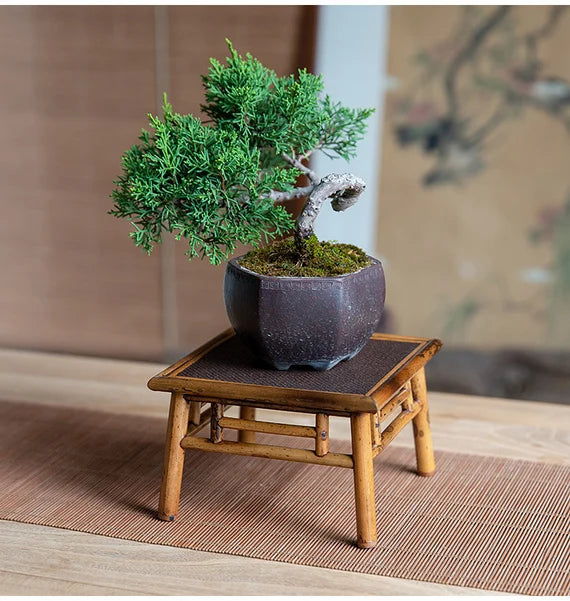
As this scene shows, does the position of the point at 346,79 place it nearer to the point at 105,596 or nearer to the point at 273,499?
the point at 273,499

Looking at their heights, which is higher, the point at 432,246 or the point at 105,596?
the point at 432,246

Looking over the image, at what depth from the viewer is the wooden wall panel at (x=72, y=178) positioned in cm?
304

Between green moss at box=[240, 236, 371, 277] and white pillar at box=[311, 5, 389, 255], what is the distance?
3.77 ft

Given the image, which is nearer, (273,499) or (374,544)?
(374,544)

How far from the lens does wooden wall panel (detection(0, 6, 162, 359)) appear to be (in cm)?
304

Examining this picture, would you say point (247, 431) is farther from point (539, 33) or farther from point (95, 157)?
point (539, 33)

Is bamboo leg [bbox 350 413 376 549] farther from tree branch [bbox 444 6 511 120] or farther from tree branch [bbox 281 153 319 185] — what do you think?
tree branch [bbox 444 6 511 120]

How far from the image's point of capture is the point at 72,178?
317cm

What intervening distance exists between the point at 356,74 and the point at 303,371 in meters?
1.47

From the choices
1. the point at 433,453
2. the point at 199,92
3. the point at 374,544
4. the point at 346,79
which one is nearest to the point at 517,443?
the point at 433,453

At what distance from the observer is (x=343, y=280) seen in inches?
65.1

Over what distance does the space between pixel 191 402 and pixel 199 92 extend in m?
1.53

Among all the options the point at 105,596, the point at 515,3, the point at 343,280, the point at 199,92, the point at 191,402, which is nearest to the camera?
the point at 105,596

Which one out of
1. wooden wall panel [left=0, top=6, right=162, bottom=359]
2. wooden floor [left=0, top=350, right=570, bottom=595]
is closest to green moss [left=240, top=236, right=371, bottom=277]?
wooden floor [left=0, top=350, right=570, bottom=595]
